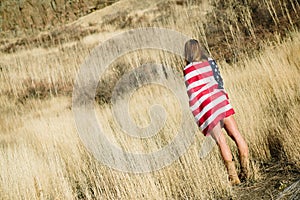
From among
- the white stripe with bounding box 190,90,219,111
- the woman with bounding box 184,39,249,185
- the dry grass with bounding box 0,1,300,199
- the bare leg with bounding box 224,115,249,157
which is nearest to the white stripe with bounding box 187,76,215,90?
the woman with bounding box 184,39,249,185

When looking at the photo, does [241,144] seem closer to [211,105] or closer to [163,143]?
[211,105]

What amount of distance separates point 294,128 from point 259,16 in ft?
20.6

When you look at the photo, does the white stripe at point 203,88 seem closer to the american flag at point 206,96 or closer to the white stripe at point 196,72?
the american flag at point 206,96

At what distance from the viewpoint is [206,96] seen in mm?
3105

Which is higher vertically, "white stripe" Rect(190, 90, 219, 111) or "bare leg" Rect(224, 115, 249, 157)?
"white stripe" Rect(190, 90, 219, 111)

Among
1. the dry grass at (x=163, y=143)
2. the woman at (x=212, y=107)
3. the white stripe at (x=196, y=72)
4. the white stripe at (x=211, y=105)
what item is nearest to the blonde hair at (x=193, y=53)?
the woman at (x=212, y=107)

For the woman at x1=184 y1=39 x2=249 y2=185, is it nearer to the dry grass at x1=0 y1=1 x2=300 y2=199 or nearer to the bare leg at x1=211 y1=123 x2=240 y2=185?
the bare leg at x1=211 y1=123 x2=240 y2=185

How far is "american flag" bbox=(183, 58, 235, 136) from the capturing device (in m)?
3.08

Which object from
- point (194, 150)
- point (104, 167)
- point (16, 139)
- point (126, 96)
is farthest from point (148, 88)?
point (194, 150)

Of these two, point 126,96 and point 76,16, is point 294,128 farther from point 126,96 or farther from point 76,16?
point 76,16

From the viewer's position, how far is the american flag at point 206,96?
3084 millimetres

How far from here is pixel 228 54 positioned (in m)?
7.94

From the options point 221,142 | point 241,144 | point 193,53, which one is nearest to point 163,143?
point 221,142

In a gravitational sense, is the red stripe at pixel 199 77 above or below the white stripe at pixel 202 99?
above
